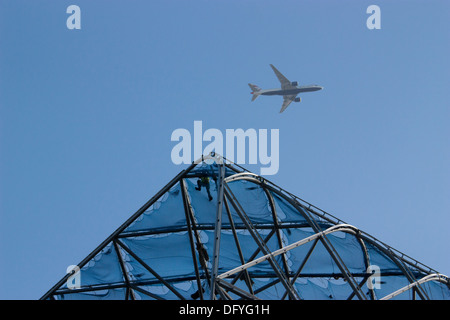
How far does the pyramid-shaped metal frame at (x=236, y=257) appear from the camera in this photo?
39844mm

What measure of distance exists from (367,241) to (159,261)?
11839mm

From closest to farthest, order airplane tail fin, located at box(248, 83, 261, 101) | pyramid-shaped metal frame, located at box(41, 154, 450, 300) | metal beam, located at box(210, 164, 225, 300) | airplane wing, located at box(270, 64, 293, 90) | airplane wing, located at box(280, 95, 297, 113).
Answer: metal beam, located at box(210, 164, 225, 300) < pyramid-shaped metal frame, located at box(41, 154, 450, 300) < airplane wing, located at box(270, 64, 293, 90) < airplane wing, located at box(280, 95, 297, 113) < airplane tail fin, located at box(248, 83, 261, 101)

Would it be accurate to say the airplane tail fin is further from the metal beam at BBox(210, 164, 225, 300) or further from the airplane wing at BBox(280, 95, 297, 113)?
the metal beam at BBox(210, 164, 225, 300)

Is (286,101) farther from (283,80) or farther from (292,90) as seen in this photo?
(292,90)

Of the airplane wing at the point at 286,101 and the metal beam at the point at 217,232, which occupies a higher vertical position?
the airplane wing at the point at 286,101

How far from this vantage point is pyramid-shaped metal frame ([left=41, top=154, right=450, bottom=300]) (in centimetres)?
3984

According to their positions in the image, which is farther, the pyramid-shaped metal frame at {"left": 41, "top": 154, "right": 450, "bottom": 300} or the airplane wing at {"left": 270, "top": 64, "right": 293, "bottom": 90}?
the airplane wing at {"left": 270, "top": 64, "right": 293, "bottom": 90}

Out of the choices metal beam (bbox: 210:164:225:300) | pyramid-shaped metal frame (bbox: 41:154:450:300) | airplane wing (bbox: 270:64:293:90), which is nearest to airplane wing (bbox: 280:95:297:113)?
airplane wing (bbox: 270:64:293:90)

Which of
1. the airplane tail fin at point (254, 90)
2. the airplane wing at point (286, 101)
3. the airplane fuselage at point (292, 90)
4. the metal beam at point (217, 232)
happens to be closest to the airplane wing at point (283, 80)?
the airplane fuselage at point (292, 90)

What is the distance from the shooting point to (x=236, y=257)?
42438mm

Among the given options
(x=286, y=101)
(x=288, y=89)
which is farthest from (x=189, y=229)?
(x=286, y=101)

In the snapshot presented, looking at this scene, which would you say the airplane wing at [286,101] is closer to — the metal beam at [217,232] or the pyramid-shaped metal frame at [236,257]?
the pyramid-shaped metal frame at [236,257]
